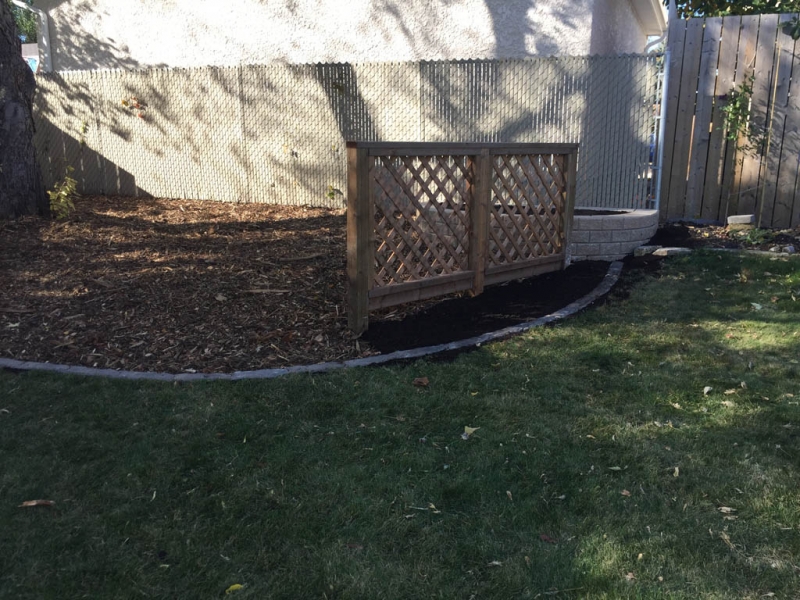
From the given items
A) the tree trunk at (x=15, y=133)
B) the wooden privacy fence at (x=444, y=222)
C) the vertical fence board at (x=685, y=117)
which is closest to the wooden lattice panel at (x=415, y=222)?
the wooden privacy fence at (x=444, y=222)

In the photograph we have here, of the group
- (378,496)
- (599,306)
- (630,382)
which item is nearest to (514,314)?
(599,306)

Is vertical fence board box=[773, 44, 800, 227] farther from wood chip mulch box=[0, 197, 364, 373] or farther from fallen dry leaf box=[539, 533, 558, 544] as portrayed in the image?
fallen dry leaf box=[539, 533, 558, 544]

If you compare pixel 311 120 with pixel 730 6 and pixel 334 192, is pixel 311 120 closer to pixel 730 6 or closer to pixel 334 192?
pixel 334 192

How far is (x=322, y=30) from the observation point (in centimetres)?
1166

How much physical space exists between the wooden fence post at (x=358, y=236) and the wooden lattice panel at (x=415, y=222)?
14 centimetres

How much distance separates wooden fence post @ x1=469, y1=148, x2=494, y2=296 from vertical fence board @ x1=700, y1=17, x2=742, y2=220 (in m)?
3.96

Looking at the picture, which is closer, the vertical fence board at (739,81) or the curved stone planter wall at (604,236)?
the curved stone planter wall at (604,236)

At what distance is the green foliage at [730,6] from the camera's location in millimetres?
14594

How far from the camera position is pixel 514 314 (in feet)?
18.2

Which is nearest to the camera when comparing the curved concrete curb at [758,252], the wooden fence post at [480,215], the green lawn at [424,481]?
the green lawn at [424,481]

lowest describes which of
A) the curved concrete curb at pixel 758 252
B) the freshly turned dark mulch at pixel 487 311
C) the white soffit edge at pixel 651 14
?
the freshly turned dark mulch at pixel 487 311

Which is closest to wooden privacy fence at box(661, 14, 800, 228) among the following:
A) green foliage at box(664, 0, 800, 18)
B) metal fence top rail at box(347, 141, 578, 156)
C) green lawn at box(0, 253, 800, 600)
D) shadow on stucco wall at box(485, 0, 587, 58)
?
shadow on stucco wall at box(485, 0, 587, 58)

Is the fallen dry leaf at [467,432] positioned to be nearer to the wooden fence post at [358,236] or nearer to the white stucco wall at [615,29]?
→ the wooden fence post at [358,236]

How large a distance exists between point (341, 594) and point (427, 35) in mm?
10170
